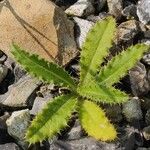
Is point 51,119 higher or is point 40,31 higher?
point 40,31

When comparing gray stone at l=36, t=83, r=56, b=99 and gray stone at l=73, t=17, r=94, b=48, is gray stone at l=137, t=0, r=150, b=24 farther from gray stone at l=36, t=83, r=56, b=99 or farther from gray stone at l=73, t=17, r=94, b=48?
gray stone at l=36, t=83, r=56, b=99

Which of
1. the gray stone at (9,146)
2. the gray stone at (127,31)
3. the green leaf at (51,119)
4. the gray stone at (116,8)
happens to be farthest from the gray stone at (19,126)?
the gray stone at (116,8)

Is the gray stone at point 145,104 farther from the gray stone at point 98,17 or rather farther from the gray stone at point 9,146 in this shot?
the gray stone at point 9,146

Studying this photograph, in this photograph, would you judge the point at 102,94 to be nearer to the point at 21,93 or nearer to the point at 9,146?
the point at 21,93

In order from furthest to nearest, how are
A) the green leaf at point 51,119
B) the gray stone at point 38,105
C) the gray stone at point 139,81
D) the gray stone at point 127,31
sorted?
the gray stone at point 127,31 → the gray stone at point 139,81 → the gray stone at point 38,105 → the green leaf at point 51,119

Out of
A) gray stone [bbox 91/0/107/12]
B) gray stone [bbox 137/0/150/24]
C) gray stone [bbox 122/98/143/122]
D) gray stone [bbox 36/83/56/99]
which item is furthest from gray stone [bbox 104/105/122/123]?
gray stone [bbox 91/0/107/12]

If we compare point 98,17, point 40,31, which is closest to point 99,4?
point 98,17
